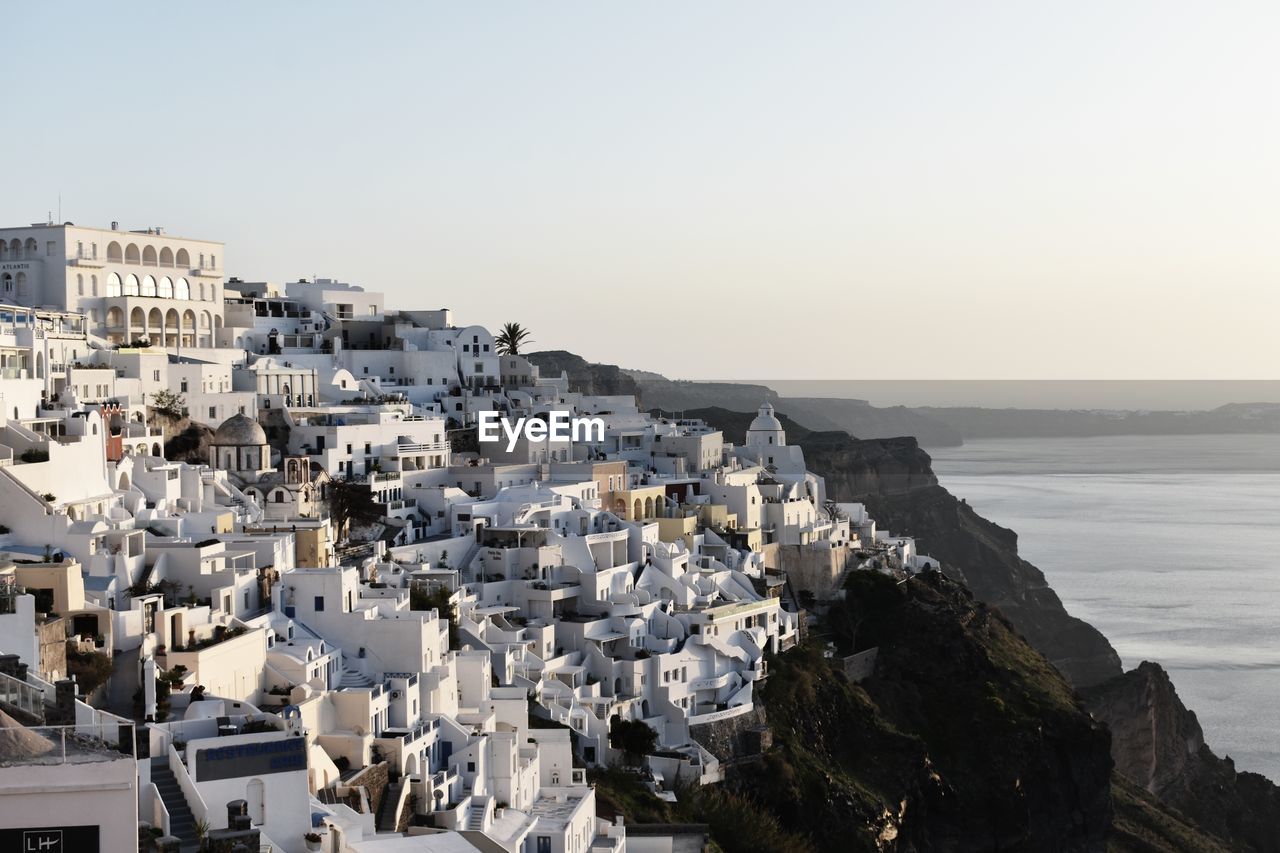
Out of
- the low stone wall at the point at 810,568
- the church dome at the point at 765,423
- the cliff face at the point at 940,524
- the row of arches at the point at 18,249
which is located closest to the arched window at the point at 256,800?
the row of arches at the point at 18,249

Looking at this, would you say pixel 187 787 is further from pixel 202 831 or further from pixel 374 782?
pixel 374 782

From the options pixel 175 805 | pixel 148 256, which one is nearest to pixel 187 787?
pixel 175 805

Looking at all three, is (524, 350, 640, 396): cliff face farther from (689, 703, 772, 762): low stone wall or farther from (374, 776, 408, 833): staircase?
(374, 776, 408, 833): staircase

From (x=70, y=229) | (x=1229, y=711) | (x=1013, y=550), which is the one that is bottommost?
(x=1229, y=711)

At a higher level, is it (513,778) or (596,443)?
(596,443)

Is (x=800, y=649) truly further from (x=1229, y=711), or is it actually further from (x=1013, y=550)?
(x=1013, y=550)

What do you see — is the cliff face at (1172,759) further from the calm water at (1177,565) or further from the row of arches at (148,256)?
the row of arches at (148,256)

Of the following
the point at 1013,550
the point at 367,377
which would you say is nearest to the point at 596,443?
the point at 367,377
